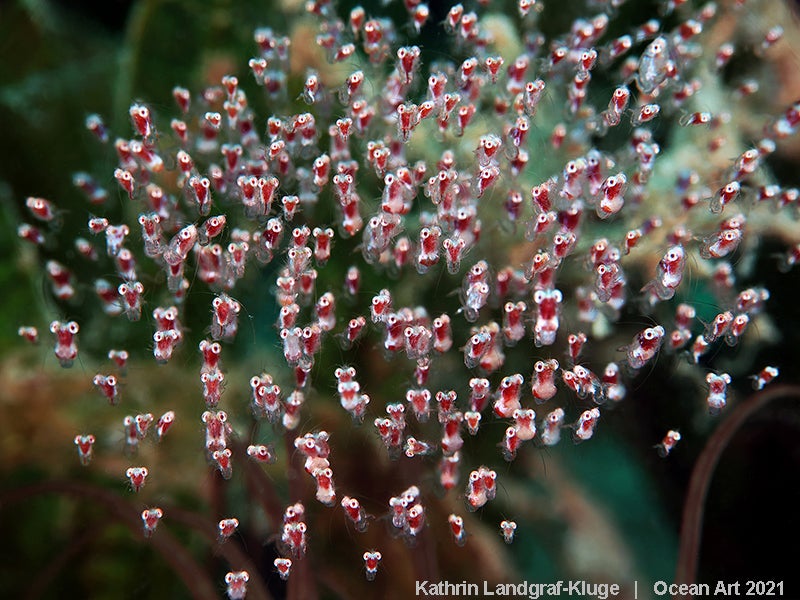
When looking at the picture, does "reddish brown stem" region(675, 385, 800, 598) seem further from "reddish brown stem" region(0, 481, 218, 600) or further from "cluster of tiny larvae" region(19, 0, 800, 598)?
"reddish brown stem" region(0, 481, 218, 600)

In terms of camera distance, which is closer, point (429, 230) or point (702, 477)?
point (429, 230)

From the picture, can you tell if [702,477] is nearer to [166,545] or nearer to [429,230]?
[429,230]

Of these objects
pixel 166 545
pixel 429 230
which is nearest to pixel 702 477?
pixel 429 230

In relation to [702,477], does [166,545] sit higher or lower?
lower

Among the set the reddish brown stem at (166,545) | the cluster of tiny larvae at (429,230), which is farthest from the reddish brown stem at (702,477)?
the reddish brown stem at (166,545)

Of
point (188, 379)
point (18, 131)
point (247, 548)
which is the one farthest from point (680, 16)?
point (18, 131)

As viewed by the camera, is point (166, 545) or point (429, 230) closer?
point (429, 230)

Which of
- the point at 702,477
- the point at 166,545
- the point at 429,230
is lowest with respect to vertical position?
the point at 166,545
